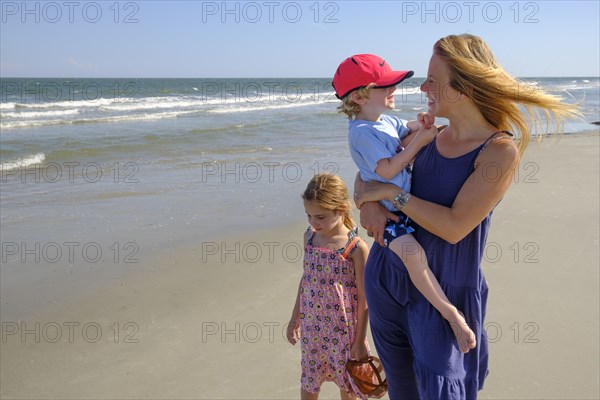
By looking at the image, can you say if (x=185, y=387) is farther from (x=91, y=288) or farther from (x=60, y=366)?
(x=91, y=288)

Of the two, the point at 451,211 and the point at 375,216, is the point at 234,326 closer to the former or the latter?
the point at 375,216

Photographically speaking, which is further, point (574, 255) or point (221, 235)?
point (221, 235)

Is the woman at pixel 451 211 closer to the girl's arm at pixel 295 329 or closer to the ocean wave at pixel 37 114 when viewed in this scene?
the girl's arm at pixel 295 329

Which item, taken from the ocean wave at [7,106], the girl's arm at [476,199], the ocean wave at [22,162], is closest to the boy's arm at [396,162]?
the girl's arm at [476,199]

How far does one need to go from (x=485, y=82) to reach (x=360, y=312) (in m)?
1.32

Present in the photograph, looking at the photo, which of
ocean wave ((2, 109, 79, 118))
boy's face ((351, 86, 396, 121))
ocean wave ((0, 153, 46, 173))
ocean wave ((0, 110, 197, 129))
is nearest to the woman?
boy's face ((351, 86, 396, 121))

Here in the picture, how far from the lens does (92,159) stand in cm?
1163

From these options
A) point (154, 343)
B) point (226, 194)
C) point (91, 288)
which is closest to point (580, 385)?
point (154, 343)

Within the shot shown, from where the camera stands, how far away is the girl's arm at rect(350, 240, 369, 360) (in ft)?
9.09

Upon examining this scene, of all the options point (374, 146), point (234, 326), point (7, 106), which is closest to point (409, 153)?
point (374, 146)

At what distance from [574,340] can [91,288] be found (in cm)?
366

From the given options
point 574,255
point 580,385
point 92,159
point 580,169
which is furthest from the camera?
point 92,159

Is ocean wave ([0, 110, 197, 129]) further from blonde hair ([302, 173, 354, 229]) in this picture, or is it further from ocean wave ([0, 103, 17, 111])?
blonde hair ([302, 173, 354, 229])

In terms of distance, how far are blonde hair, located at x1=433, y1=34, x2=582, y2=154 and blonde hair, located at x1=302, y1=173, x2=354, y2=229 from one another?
3.15 feet
